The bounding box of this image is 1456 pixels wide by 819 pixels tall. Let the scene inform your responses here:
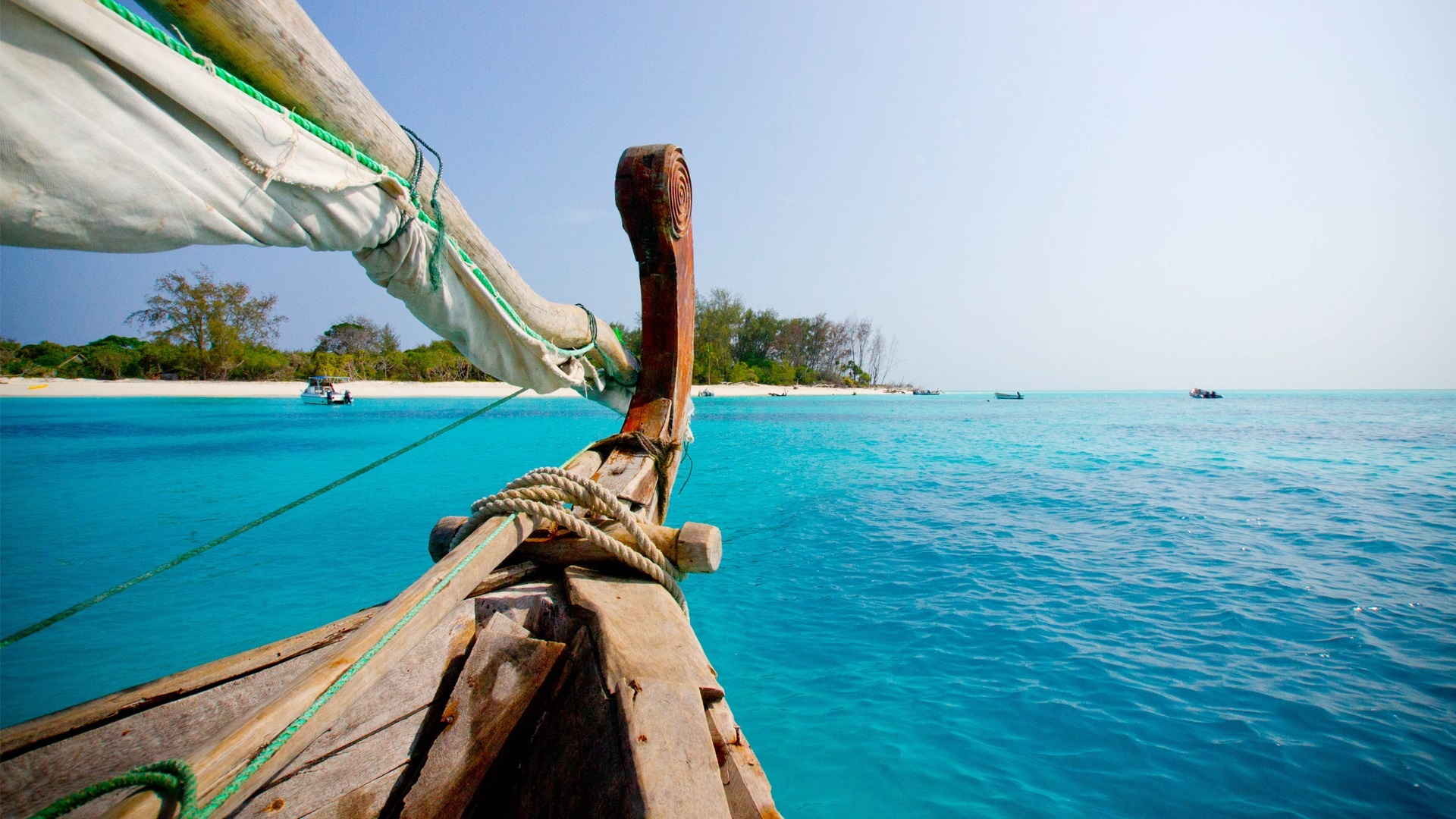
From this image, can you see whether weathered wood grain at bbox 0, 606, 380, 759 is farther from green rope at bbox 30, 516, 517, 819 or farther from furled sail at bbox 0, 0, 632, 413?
furled sail at bbox 0, 0, 632, 413

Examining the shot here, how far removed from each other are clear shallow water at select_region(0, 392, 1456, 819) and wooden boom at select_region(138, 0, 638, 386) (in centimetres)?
350

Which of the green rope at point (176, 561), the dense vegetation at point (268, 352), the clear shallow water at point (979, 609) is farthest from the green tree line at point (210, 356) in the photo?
the green rope at point (176, 561)

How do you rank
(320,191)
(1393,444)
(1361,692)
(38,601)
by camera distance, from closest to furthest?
(320,191) < (1361,692) < (38,601) < (1393,444)

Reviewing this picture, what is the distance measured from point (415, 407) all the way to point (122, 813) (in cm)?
4715

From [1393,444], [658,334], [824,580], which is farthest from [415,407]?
[1393,444]

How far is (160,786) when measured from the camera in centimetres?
69

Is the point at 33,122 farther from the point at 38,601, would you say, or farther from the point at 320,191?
the point at 38,601

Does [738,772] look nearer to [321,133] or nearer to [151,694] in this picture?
[151,694]

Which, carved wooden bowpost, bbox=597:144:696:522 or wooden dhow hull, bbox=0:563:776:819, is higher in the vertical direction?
carved wooden bowpost, bbox=597:144:696:522

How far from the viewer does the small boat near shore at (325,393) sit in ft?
128

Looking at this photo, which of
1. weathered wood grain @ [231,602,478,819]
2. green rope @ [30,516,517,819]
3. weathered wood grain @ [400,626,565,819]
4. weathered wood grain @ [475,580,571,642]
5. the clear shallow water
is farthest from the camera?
the clear shallow water

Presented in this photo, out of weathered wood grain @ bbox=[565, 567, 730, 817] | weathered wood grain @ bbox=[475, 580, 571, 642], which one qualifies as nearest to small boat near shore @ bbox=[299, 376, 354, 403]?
weathered wood grain @ bbox=[475, 580, 571, 642]

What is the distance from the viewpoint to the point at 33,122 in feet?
2.45

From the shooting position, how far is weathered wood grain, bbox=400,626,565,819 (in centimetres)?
133
